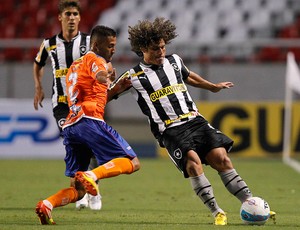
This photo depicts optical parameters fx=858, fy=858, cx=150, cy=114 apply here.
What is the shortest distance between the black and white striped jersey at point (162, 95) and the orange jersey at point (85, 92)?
38 centimetres

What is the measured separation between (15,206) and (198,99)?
9.32m

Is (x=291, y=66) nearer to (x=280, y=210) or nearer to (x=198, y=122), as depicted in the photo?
(x=280, y=210)

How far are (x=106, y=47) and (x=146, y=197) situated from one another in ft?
9.94

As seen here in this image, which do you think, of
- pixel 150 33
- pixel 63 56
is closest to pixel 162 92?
pixel 150 33

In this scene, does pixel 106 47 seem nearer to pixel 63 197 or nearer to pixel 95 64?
pixel 95 64

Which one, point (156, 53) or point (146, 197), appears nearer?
point (156, 53)

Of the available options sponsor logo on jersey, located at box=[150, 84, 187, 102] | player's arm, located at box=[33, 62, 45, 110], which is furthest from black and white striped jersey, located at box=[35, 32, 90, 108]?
sponsor logo on jersey, located at box=[150, 84, 187, 102]

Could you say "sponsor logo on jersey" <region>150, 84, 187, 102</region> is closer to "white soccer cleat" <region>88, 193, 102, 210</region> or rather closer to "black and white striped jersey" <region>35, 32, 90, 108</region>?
"white soccer cleat" <region>88, 193, 102, 210</region>

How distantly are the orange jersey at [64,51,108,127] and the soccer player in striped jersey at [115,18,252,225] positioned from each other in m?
0.33

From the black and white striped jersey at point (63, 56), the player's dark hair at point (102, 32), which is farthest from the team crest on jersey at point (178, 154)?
the black and white striped jersey at point (63, 56)

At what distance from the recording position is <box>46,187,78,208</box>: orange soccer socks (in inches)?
283

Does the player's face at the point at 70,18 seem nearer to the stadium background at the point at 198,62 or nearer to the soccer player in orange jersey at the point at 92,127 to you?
the soccer player in orange jersey at the point at 92,127

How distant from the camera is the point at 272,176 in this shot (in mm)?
12852

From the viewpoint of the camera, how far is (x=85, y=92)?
761cm
